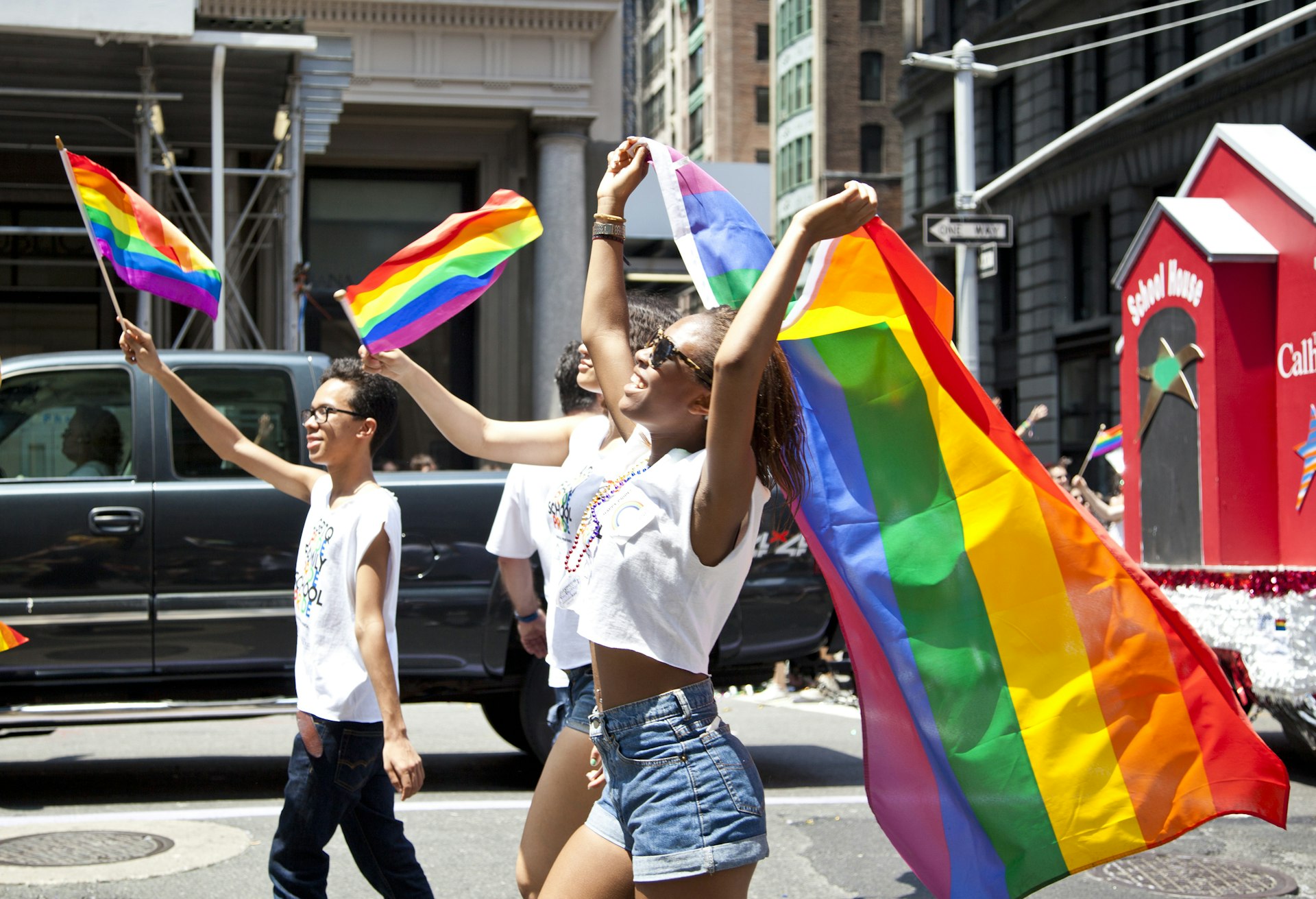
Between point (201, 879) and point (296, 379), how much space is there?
274cm

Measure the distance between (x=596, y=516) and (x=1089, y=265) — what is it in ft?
94.9

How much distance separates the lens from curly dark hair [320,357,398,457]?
4277 millimetres

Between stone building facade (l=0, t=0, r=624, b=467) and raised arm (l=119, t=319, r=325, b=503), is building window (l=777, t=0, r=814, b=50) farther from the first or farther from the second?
raised arm (l=119, t=319, r=325, b=503)

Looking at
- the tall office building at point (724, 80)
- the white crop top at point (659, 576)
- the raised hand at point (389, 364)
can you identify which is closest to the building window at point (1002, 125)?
the raised hand at point (389, 364)

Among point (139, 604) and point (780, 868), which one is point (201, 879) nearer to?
point (139, 604)

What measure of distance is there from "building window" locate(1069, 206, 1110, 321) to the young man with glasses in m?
26.4

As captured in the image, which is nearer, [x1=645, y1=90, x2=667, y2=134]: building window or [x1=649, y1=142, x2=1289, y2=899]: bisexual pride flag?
[x1=649, y1=142, x2=1289, y2=899]: bisexual pride flag

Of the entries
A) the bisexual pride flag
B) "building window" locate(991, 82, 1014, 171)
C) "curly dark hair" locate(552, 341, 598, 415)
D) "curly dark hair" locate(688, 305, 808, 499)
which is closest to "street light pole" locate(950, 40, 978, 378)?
"curly dark hair" locate(552, 341, 598, 415)

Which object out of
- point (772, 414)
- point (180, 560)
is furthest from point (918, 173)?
point (772, 414)

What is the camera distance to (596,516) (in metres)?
2.97

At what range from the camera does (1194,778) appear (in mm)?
3293

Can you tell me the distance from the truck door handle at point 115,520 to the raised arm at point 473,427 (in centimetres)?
332

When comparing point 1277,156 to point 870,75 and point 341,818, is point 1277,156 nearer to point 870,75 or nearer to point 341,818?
point 341,818

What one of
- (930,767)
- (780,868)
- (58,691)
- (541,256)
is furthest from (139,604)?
(541,256)
